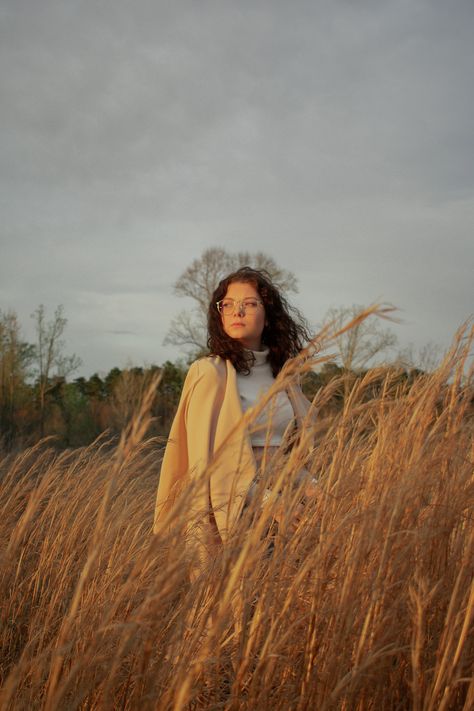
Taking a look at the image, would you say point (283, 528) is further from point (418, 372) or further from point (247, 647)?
point (418, 372)

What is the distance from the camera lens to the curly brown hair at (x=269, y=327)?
312cm

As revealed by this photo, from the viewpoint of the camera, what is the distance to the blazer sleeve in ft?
8.98

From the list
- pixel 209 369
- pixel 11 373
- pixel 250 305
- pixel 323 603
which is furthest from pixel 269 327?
pixel 11 373

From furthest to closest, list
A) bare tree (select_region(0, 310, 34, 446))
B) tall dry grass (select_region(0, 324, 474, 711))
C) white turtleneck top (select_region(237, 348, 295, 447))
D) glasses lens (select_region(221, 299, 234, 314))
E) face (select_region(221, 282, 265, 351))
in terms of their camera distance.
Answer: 1. bare tree (select_region(0, 310, 34, 446))
2. glasses lens (select_region(221, 299, 234, 314))
3. face (select_region(221, 282, 265, 351))
4. white turtleneck top (select_region(237, 348, 295, 447))
5. tall dry grass (select_region(0, 324, 474, 711))

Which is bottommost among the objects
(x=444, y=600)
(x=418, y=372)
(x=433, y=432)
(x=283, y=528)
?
(x=444, y=600)

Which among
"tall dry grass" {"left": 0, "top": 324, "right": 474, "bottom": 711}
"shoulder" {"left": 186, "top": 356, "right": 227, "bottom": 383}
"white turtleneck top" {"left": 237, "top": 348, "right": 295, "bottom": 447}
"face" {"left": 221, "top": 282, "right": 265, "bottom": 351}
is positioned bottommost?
"tall dry grass" {"left": 0, "top": 324, "right": 474, "bottom": 711}

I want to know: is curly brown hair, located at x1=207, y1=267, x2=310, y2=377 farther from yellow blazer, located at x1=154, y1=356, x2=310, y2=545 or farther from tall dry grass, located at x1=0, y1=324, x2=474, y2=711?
tall dry grass, located at x1=0, y1=324, x2=474, y2=711

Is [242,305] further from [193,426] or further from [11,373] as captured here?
[11,373]

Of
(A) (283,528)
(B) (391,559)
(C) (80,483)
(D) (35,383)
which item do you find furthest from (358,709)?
(D) (35,383)

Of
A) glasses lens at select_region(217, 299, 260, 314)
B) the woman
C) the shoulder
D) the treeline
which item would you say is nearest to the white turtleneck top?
the woman

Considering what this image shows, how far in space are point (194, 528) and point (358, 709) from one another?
84 cm

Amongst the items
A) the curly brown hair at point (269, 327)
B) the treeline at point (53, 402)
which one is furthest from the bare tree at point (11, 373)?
the curly brown hair at point (269, 327)

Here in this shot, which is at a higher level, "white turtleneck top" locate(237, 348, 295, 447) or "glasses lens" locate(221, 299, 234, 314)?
"glasses lens" locate(221, 299, 234, 314)

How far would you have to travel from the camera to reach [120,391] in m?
21.4
